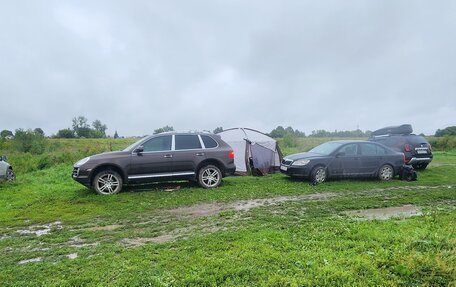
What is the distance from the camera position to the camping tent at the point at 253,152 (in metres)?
13.1

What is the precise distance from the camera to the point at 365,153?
11.0m

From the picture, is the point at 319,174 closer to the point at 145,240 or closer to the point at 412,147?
the point at 412,147

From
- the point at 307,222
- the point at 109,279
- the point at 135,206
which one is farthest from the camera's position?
the point at 135,206

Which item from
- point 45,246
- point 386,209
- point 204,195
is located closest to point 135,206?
point 204,195

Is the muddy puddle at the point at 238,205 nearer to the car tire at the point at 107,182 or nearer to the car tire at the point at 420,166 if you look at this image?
the car tire at the point at 107,182

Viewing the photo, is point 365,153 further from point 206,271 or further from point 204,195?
point 206,271

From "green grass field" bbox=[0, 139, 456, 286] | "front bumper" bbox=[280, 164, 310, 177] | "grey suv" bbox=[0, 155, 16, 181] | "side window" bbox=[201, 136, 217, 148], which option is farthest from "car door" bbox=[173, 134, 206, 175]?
"grey suv" bbox=[0, 155, 16, 181]

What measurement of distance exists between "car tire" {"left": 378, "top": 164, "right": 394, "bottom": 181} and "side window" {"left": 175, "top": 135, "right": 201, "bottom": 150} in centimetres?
656

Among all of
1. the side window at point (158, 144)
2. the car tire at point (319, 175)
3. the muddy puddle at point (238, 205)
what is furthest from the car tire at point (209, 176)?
the car tire at point (319, 175)

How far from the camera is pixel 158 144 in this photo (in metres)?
9.53

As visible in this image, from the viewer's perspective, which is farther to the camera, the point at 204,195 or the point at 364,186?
the point at 364,186

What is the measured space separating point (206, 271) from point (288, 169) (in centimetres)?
793

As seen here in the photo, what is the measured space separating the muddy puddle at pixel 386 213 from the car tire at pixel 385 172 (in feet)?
14.3

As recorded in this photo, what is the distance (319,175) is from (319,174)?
34 millimetres
